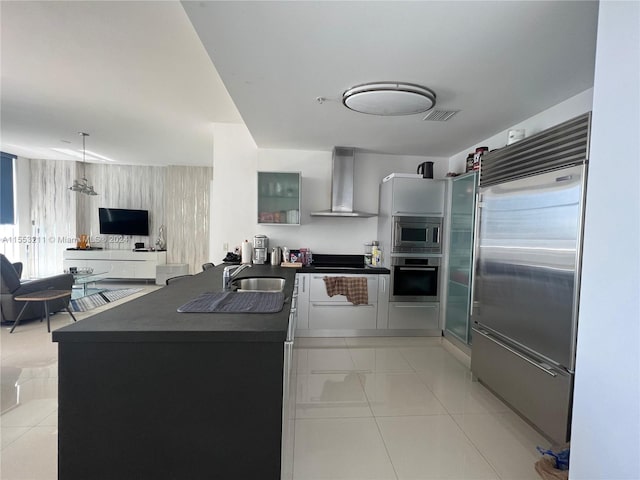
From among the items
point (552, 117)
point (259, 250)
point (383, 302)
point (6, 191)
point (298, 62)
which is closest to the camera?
point (298, 62)

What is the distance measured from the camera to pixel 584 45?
1.54m

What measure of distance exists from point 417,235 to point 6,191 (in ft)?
24.7

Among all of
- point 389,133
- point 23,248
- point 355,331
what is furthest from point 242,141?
point 23,248

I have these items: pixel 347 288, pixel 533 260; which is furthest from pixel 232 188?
pixel 533 260

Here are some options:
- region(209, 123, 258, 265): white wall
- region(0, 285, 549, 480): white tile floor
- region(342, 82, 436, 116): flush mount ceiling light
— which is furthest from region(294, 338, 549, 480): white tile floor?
region(342, 82, 436, 116): flush mount ceiling light

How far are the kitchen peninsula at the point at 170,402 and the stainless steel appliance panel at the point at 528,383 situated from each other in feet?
5.34

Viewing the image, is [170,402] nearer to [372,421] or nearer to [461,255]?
[372,421]

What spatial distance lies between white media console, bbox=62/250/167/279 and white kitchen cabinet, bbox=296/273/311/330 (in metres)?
4.23

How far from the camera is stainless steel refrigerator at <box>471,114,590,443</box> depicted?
168cm

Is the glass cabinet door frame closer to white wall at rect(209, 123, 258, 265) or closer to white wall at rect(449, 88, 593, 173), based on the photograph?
white wall at rect(209, 123, 258, 265)

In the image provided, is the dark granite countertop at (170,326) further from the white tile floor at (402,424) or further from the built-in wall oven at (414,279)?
the built-in wall oven at (414,279)

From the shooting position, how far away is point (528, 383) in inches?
76.5

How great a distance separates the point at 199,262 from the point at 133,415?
19.0ft

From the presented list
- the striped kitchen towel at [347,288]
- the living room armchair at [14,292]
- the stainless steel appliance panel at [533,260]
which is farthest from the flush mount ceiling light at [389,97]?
the living room armchair at [14,292]
